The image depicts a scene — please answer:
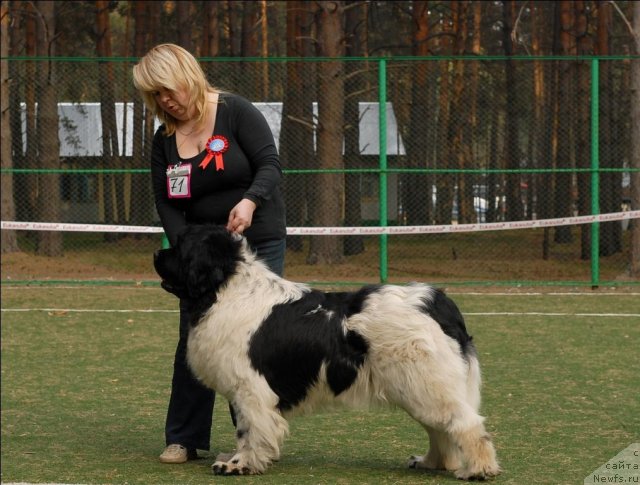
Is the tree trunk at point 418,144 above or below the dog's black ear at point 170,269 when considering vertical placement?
above

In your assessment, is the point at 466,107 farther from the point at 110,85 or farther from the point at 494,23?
the point at 110,85

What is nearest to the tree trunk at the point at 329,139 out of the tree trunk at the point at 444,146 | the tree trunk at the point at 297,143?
the tree trunk at the point at 297,143

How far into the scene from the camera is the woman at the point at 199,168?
532 centimetres

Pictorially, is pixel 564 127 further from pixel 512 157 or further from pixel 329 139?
pixel 329 139

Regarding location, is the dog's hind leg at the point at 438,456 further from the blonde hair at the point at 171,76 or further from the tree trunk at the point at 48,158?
the tree trunk at the point at 48,158

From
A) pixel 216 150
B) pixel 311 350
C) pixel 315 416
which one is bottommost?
pixel 315 416

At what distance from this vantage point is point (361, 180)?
2138 centimetres

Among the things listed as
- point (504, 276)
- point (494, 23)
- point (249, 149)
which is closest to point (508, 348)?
point (249, 149)

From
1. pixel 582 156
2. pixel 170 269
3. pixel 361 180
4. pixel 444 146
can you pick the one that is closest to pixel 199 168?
pixel 170 269

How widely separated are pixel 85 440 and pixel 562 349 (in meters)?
4.83

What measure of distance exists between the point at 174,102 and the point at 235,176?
1.58ft

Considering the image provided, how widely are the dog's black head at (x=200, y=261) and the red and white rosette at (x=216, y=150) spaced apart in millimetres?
423

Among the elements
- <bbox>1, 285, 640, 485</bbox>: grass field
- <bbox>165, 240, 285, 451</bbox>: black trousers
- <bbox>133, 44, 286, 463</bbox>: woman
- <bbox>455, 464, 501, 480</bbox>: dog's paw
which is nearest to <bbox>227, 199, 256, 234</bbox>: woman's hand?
<bbox>133, 44, 286, 463</bbox>: woman

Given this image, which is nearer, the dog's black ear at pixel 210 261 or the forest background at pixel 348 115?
the dog's black ear at pixel 210 261
